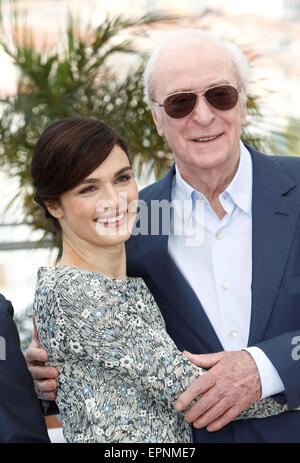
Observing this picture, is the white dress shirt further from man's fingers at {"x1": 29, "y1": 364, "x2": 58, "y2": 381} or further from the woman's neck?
man's fingers at {"x1": 29, "y1": 364, "x2": 58, "y2": 381}

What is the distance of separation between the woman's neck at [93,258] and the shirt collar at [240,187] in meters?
0.50

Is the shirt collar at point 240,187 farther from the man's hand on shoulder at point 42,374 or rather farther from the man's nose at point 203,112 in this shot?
the man's hand on shoulder at point 42,374

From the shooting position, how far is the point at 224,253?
211 centimetres

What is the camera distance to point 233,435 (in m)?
1.91

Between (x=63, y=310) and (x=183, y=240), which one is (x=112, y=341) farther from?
(x=183, y=240)

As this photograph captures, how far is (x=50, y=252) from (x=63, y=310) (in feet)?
6.90

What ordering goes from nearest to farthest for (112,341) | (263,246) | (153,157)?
1. (112,341)
2. (263,246)
3. (153,157)

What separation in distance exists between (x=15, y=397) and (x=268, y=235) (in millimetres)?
943

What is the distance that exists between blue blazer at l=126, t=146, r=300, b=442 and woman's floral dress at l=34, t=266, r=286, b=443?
283mm

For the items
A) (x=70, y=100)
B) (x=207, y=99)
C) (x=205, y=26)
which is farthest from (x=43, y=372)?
(x=205, y=26)

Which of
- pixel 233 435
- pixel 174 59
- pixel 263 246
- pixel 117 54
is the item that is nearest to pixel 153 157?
pixel 117 54

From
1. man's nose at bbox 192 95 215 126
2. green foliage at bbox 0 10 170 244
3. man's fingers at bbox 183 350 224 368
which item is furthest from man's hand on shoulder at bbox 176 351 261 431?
green foliage at bbox 0 10 170 244

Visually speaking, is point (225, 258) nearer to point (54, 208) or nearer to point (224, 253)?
point (224, 253)

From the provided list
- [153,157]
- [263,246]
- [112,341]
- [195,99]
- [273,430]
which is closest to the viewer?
[112,341]
